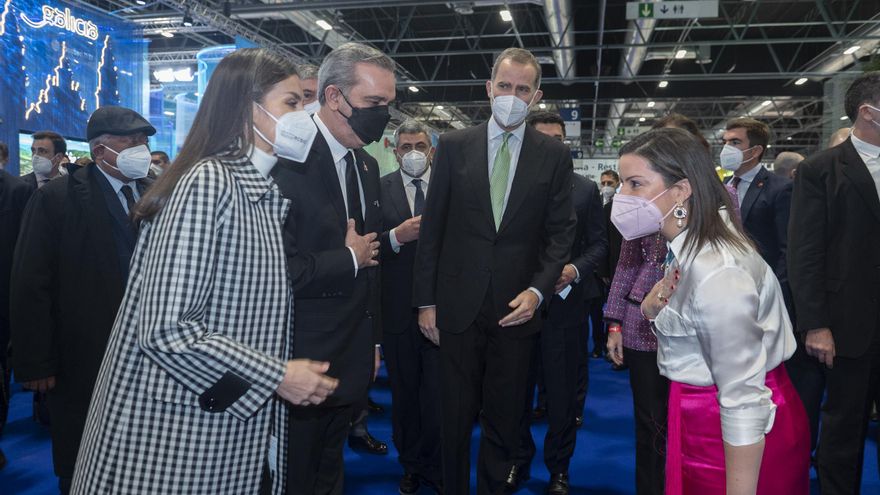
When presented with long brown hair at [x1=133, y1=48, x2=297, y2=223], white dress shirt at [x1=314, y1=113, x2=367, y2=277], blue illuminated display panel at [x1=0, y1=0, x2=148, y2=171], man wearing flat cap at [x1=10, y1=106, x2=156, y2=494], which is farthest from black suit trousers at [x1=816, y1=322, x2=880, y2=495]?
blue illuminated display panel at [x1=0, y1=0, x2=148, y2=171]

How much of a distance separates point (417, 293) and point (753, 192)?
2168 mm

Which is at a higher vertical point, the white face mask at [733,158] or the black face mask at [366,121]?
the white face mask at [733,158]

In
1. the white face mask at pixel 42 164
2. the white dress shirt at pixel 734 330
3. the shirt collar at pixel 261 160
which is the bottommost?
the white dress shirt at pixel 734 330

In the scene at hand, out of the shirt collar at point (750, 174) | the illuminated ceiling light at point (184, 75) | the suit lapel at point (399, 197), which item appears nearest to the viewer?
the suit lapel at point (399, 197)

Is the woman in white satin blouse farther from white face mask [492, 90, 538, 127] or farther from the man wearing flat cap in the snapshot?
the man wearing flat cap

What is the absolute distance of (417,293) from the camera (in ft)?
8.77

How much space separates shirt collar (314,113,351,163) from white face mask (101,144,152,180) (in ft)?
4.07

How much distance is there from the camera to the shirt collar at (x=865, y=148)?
2740 mm

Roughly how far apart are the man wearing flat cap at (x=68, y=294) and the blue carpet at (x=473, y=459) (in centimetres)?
90

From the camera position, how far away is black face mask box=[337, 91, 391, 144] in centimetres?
225

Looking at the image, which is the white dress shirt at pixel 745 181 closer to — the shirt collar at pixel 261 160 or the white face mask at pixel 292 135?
the white face mask at pixel 292 135

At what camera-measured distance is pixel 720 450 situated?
1.53 m

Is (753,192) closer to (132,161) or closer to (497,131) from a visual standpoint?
(497,131)

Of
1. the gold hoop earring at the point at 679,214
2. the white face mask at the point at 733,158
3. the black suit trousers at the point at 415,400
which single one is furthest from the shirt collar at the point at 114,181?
the white face mask at the point at 733,158
